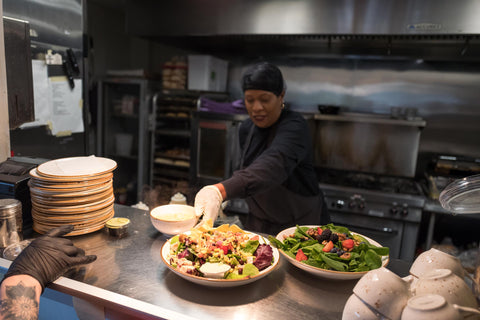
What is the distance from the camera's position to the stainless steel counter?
3.51 ft

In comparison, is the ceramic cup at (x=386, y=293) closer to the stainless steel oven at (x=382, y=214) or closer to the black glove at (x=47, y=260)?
the black glove at (x=47, y=260)

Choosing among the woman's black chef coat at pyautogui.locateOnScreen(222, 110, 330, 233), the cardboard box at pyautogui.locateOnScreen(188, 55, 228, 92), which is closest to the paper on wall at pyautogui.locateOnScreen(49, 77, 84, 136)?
the woman's black chef coat at pyautogui.locateOnScreen(222, 110, 330, 233)

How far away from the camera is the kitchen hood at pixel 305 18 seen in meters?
3.12

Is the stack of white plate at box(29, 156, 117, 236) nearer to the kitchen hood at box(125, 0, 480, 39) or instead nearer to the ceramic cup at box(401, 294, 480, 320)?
the ceramic cup at box(401, 294, 480, 320)

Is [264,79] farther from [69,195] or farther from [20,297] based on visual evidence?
[20,297]

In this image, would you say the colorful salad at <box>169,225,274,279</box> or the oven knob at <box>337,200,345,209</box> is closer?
the colorful salad at <box>169,225,274,279</box>

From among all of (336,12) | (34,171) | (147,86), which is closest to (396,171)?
(336,12)

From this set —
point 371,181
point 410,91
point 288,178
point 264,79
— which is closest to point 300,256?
point 288,178

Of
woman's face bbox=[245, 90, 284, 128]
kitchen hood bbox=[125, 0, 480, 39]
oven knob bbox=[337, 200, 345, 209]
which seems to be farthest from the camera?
oven knob bbox=[337, 200, 345, 209]

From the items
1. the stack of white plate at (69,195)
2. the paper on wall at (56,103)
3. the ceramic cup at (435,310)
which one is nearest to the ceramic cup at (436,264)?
the ceramic cup at (435,310)

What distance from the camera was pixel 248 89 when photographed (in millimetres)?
2248

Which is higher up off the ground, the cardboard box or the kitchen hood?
the kitchen hood

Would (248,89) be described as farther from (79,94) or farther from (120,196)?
(120,196)

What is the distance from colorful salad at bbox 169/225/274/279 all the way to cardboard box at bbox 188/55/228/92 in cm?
322
